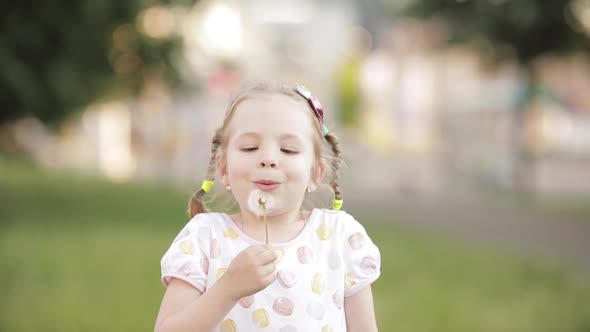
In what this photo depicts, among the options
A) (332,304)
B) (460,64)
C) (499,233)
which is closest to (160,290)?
(332,304)

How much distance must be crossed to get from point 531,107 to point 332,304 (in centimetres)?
1632

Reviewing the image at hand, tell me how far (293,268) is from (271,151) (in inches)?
11.3

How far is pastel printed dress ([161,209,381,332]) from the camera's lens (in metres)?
2.08

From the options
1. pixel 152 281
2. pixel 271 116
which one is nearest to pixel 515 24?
pixel 152 281

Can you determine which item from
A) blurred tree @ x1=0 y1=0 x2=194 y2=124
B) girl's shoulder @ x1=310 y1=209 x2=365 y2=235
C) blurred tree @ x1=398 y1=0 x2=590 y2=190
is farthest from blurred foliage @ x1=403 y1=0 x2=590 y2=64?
girl's shoulder @ x1=310 y1=209 x2=365 y2=235

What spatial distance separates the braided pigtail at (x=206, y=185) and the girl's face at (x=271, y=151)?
11cm

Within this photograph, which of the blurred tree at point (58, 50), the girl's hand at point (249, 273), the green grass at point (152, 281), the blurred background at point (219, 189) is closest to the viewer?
the girl's hand at point (249, 273)

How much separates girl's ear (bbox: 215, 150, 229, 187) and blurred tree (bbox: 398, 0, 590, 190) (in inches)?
502

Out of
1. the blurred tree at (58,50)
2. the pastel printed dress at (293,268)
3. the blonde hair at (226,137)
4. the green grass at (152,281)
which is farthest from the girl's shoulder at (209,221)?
the blurred tree at (58,50)

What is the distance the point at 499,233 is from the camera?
12914 millimetres

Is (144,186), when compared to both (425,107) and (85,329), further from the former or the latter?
(425,107)

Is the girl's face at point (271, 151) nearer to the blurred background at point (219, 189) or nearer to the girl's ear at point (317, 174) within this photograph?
the girl's ear at point (317, 174)

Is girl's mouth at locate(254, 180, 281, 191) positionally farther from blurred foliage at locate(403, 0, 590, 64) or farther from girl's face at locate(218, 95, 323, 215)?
blurred foliage at locate(403, 0, 590, 64)

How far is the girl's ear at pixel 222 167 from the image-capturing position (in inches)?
88.4
